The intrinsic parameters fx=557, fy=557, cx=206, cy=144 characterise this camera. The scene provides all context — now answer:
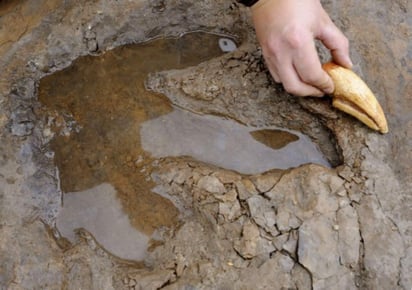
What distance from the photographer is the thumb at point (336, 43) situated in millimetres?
1721

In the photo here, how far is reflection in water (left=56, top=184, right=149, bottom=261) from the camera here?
1852 mm

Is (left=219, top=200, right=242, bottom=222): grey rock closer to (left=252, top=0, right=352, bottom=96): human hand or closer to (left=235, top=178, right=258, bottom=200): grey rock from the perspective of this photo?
(left=235, top=178, right=258, bottom=200): grey rock

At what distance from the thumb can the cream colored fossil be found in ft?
0.08

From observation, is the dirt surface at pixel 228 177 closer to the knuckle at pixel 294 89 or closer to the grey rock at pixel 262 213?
the grey rock at pixel 262 213

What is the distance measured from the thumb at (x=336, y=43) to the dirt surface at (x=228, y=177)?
163mm

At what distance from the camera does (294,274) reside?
1.70m

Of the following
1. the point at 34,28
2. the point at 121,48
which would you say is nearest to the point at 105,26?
the point at 121,48

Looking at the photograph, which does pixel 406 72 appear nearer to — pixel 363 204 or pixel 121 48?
pixel 363 204

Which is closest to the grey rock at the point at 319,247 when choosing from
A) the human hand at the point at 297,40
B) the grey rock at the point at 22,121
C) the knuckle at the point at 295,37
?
the human hand at the point at 297,40

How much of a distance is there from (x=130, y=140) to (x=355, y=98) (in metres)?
0.80

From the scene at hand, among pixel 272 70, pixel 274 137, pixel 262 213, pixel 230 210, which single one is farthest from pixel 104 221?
pixel 272 70

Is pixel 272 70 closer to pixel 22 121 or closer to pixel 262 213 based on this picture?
pixel 262 213

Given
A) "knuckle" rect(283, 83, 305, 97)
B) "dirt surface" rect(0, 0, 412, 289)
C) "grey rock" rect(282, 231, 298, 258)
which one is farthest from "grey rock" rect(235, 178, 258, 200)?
"knuckle" rect(283, 83, 305, 97)

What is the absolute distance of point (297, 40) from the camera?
1656 mm
